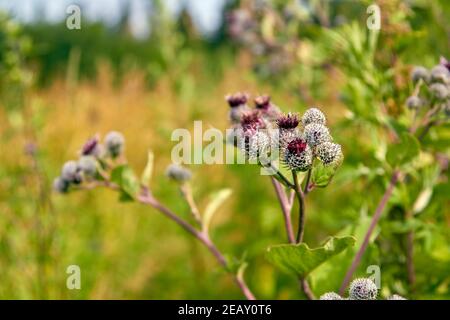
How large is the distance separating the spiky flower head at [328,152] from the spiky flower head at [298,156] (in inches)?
0.7

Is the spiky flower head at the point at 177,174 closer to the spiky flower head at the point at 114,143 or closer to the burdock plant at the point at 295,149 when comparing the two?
the spiky flower head at the point at 114,143

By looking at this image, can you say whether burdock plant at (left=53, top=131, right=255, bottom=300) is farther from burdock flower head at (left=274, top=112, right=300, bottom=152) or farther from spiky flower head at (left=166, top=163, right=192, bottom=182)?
burdock flower head at (left=274, top=112, right=300, bottom=152)

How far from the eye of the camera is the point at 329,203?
348 cm

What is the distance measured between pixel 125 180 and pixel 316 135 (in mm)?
647

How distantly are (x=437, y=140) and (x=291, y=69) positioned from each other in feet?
4.78

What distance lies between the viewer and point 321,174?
104 centimetres

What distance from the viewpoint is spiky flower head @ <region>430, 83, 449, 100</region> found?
1364 millimetres

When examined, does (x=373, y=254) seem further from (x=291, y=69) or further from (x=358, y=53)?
(x=291, y=69)

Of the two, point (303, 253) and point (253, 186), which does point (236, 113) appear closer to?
point (303, 253)

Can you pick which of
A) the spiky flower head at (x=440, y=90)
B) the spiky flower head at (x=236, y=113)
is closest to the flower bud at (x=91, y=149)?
the spiky flower head at (x=236, y=113)

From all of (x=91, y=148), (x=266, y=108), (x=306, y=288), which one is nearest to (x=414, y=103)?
(x=266, y=108)

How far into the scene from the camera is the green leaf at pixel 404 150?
1346 mm

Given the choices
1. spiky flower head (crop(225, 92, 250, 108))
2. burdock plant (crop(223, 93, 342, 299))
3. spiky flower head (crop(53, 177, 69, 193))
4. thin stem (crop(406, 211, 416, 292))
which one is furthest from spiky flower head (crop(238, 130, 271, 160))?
thin stem (crop(406, 211, 416, 292))

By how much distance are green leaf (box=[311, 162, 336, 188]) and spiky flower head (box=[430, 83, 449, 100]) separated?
1.58ft
